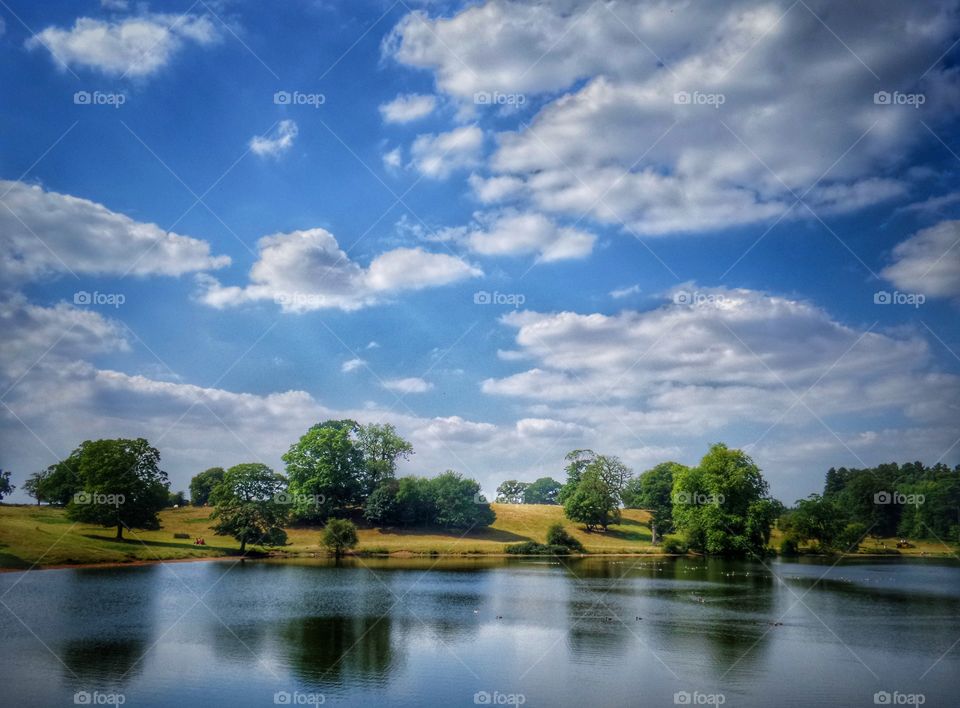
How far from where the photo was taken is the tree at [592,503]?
105 m

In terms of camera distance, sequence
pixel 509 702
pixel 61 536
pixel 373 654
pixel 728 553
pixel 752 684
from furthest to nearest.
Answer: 1. pixel 728 553
2. pixel 61 536
3. pixel 373 654
4. pixel 752 684
5. pixel 509 702

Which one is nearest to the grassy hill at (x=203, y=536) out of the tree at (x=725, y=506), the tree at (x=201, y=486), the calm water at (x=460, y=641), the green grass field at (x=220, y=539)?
the green grass field at (x=220, y=539)

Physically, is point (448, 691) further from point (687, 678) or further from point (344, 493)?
point (344, 493)

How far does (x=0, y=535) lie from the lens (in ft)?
189

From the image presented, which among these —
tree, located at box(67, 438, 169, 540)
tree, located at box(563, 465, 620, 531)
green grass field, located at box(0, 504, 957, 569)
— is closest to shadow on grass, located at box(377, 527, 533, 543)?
green grass field, located at box(0, 504, 957, 569)

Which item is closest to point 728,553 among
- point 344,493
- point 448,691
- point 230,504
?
point 344,493

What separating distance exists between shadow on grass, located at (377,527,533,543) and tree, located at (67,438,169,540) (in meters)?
35.6

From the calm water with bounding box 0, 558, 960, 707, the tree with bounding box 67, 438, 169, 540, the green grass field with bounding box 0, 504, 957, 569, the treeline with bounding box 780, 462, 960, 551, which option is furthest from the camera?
the treeline with bounding box 780, 462, 960, 551

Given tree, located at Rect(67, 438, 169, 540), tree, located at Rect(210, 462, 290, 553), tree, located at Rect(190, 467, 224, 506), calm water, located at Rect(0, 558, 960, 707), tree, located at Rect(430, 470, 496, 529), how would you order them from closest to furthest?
1. calm water, located at Rect(0, 558, 960, 707)
2. tree, located at Rect(67, 438, 169, 540)
3. tree, located at Rect(210, 462, 290, 553)
4. tree, located at Rect(430, 470, 496, 529)
5. tree, located at Rect(190, 467, 224, 506)

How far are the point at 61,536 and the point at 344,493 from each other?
4575 centimetres

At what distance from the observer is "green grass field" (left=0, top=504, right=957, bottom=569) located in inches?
2349

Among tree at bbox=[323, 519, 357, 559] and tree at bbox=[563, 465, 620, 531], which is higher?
tree at bbox=[563, 465, 620, 531]

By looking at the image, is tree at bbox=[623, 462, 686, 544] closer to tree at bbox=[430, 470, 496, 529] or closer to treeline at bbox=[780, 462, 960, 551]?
treeline at bbox=[780, 462, 960, 551]

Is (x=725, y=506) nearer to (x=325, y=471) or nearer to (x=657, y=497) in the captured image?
(x=657, y=497)
